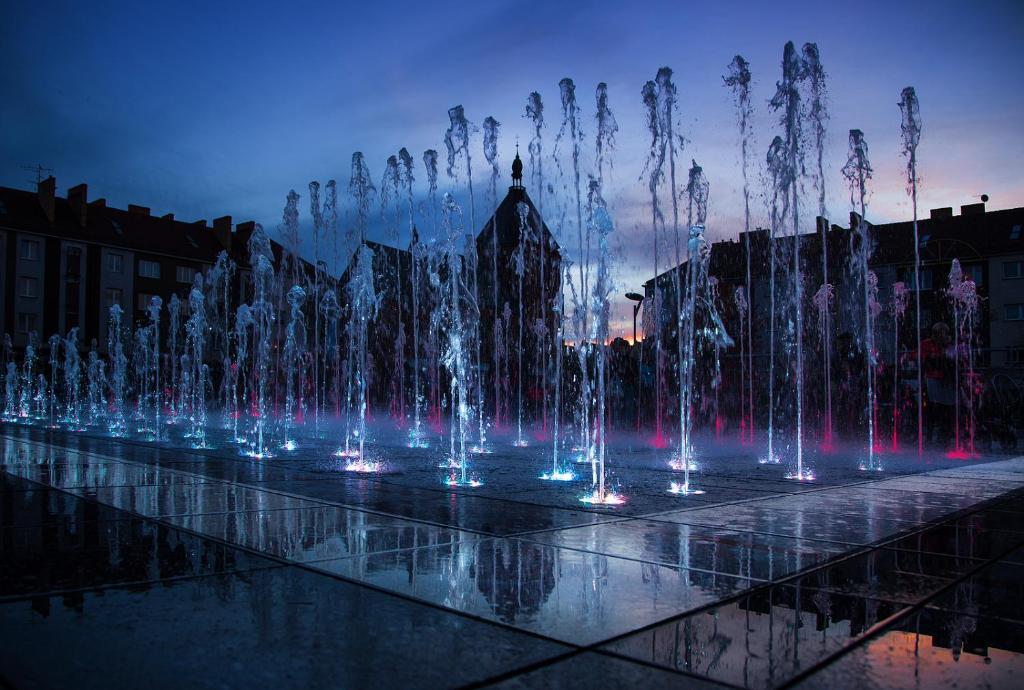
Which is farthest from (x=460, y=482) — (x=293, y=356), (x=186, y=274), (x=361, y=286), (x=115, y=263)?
(x=186, y=274)

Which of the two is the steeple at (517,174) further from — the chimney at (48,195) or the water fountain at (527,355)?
the chimney at (48,195)

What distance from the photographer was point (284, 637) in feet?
8.57

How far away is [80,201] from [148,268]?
547cm

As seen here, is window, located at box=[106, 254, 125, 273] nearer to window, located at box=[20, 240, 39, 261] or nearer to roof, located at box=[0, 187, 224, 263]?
roof, located at box=[0, 187, 224, 263]

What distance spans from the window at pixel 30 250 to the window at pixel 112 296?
431cm

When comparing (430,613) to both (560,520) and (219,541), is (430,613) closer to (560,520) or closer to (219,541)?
(219,541)

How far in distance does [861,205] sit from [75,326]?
145ft

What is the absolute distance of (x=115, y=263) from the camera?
153 feet

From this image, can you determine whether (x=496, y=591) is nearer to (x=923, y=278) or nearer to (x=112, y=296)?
(x=923, y=278)

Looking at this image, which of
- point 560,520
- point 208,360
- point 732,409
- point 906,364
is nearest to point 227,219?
point 208,360

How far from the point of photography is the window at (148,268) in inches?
1885

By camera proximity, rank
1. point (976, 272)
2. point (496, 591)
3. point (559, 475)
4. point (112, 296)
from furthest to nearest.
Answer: point (112, 296) → point (976, 272) → point (559, 475) → point (496, 591)

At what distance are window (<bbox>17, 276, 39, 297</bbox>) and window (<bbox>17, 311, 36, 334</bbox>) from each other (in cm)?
105

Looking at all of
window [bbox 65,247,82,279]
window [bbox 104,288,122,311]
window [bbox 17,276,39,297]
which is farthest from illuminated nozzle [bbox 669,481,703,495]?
window [bbox 104,288,122,311]
